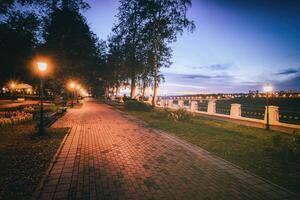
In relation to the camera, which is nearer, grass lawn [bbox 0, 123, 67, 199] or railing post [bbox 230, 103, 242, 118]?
grass lawn [bbox 0, 123, 67, 199]

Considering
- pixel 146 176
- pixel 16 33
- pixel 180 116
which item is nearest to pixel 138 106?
pixel 180 116

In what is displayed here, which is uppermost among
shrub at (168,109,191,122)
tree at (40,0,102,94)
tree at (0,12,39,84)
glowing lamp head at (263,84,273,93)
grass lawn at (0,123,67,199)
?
tree at (40,0,102,94)

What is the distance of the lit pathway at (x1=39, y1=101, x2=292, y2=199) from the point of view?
3791 mm

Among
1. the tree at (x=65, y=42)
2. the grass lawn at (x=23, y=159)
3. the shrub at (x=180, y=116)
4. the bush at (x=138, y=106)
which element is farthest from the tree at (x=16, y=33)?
the shrub at (x=180, y=116)

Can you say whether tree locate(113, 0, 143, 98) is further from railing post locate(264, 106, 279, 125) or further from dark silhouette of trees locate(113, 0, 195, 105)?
railing post locate(264, 106, 279, 125)

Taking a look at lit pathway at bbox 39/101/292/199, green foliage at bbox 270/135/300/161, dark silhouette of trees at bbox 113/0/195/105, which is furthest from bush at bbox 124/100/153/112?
green foliage at bbox 270/135/300/161

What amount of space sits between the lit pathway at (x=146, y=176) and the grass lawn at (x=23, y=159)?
0.36m

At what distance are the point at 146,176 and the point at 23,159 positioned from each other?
12.8 ft

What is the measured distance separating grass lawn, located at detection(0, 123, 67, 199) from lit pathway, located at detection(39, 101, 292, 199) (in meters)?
0.36

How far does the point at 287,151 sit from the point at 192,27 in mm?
18261

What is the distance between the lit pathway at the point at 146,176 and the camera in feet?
12.4

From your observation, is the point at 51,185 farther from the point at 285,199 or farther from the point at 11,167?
the point at 285,199

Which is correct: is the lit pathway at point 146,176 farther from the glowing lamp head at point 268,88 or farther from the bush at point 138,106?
the bush at point 138,106

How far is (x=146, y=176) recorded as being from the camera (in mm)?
4551
